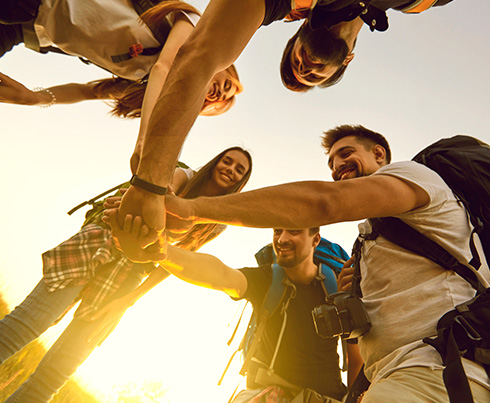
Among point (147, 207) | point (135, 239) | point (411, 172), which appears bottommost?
point (135, 239)

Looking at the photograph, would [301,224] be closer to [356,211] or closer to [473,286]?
[356,211]

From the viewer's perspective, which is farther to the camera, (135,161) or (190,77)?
(135,161)

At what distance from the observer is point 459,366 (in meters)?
1.06

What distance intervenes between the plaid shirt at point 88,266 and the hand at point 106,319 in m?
0.06

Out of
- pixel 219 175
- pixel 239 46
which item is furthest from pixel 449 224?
pixel 219 175

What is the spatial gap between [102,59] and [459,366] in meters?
2.34

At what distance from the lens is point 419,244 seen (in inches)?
60.1

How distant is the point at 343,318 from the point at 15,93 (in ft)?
7.79

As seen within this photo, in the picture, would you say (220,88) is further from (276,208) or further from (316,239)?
(316,239)

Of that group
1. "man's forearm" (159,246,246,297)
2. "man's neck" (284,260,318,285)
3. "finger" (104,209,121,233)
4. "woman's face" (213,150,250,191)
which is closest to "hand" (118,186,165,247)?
"finger" (104,209,121,233)

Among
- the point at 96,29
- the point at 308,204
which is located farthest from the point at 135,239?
the point at 96,29

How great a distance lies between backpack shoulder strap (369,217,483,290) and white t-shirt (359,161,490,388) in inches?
1.0

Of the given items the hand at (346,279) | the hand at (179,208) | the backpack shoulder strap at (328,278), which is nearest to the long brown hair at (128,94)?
the hand at (179,208)

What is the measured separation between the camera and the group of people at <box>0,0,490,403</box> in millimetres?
1347
